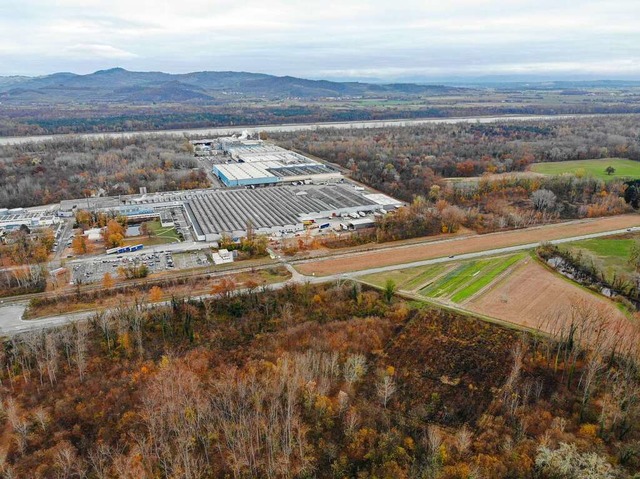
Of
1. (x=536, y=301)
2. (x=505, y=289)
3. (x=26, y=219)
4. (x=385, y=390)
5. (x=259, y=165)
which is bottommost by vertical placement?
(x=385, y=390)

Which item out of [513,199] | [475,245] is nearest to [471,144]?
[513,199]

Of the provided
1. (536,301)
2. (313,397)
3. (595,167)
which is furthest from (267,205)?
(595,167)

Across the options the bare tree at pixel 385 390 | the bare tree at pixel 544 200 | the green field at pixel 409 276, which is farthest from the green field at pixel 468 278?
the bare tree at pixel 544 200

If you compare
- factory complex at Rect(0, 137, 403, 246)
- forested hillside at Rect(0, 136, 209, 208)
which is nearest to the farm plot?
factory complex at Rect(0, 137, 403, 246)

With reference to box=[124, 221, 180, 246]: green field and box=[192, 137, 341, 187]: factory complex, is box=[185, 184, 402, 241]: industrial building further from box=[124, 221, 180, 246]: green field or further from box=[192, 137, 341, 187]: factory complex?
box=[192, 137, 341, 187]: factory complex

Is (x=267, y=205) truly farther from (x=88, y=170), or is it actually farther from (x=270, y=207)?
(x=88, y=170)

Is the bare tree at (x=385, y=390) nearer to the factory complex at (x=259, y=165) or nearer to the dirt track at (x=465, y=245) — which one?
the dirt track at (x=465, y=245)
